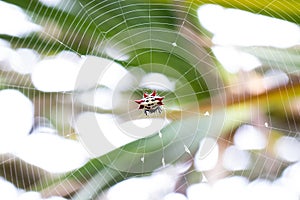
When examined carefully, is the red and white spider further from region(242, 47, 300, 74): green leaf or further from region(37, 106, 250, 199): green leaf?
region(242, 47, 300, 74): green leaf

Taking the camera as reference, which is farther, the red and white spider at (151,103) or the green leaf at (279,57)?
the red and white spider at (151,103)

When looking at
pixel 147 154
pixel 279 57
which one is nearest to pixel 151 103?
pixel 147 154

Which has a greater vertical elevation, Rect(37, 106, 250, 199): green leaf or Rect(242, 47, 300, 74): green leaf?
Rect(242, 47, 300, 74): green leaf

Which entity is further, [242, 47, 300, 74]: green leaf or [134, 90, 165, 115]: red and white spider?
[134, 90, 165, 115]: red and white spider

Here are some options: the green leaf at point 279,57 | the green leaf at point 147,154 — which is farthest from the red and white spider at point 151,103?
the green leaf at point 279,57

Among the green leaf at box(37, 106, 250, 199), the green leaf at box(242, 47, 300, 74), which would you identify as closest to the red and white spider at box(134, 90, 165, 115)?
the green leaf at box(37, 106, 250, 199)

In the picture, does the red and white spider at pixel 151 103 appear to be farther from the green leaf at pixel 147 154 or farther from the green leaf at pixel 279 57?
the green leaf at pixel 279 57

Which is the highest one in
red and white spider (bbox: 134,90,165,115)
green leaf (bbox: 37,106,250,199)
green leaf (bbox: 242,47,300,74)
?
green leaf (bbox: 242,47,300,74)

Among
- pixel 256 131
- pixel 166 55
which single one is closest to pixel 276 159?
pixel 256 131

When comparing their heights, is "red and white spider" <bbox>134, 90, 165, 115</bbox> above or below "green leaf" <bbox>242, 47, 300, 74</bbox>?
below

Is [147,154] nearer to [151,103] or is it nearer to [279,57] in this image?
[151,103]
